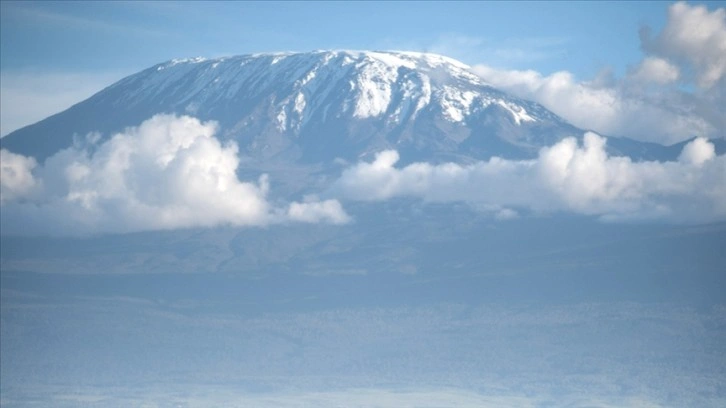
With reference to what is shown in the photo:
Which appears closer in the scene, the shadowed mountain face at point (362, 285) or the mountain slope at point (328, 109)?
the shadowed mountain face at point (362, 285)

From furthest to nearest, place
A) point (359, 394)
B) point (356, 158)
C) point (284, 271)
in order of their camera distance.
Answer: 1. point (356, 158)
2. point (284, 271)
3. point (359, 394)

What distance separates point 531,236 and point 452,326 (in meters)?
20.1

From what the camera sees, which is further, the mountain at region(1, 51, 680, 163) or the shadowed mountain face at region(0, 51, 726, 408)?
the mountain at region(1, 51, 680, 163)

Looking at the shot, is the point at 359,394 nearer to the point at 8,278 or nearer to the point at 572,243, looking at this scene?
the point at 572,243

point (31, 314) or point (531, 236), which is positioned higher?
point (531, 236)

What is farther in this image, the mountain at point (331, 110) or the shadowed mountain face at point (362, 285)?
the mountain at point (331, 110)

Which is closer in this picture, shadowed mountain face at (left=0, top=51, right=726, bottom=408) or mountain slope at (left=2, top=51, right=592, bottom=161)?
shadowed mountain face at (left=0, top=51, right=726, bottom=408)

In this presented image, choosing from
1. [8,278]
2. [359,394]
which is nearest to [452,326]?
[359,394]

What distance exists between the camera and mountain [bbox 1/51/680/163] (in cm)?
14650

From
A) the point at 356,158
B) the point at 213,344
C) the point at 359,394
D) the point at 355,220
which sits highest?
the point at 356,158

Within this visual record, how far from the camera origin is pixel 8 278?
12119cm

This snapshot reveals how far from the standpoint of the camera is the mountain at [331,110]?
146500mm

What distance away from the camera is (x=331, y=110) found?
154250mm

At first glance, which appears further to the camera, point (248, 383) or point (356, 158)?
point (356, 158)
